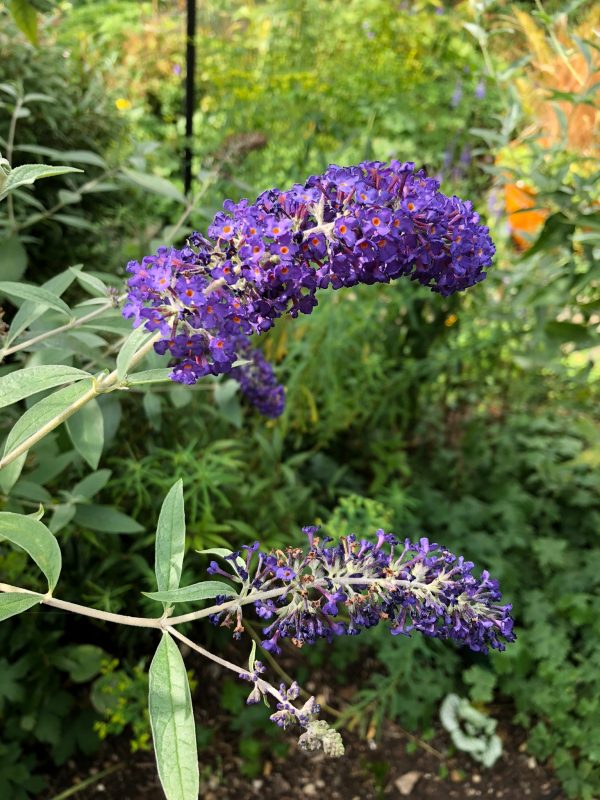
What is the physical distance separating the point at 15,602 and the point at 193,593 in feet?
0.75

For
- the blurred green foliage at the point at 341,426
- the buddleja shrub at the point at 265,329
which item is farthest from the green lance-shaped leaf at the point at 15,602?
the blurred green foliage at the point at 341,426

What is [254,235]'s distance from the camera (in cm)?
94

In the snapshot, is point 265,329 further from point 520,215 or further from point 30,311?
point 520,215

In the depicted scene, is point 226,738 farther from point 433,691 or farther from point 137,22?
point 137,22

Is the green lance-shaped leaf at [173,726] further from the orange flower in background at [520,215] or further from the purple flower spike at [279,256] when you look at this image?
the orange flower in background at [520,215]

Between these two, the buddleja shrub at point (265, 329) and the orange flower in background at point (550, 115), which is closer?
the buddleja shrub at point (265, 329)

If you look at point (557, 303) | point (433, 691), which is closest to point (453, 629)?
point (433, 691)

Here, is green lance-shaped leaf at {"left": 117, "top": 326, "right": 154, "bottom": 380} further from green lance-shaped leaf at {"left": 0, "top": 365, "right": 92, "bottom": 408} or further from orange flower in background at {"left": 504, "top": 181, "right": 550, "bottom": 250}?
orange flower in background at {"left": 504, "top": 181, "right": 550, "bottom": 250}

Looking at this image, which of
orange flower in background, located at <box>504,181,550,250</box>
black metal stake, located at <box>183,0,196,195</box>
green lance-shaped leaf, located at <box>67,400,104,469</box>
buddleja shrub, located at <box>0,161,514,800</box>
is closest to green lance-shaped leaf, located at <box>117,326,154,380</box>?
buddleja shrub, located at <box>0,161,514,800</box>

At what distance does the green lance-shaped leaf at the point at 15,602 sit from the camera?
0.95m

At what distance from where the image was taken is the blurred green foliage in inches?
74.0

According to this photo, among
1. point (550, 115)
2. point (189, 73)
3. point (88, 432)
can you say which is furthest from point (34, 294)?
point (550, 115)

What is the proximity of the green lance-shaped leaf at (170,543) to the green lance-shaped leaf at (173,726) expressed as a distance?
0.27ft

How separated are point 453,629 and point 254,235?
0.58 metres
